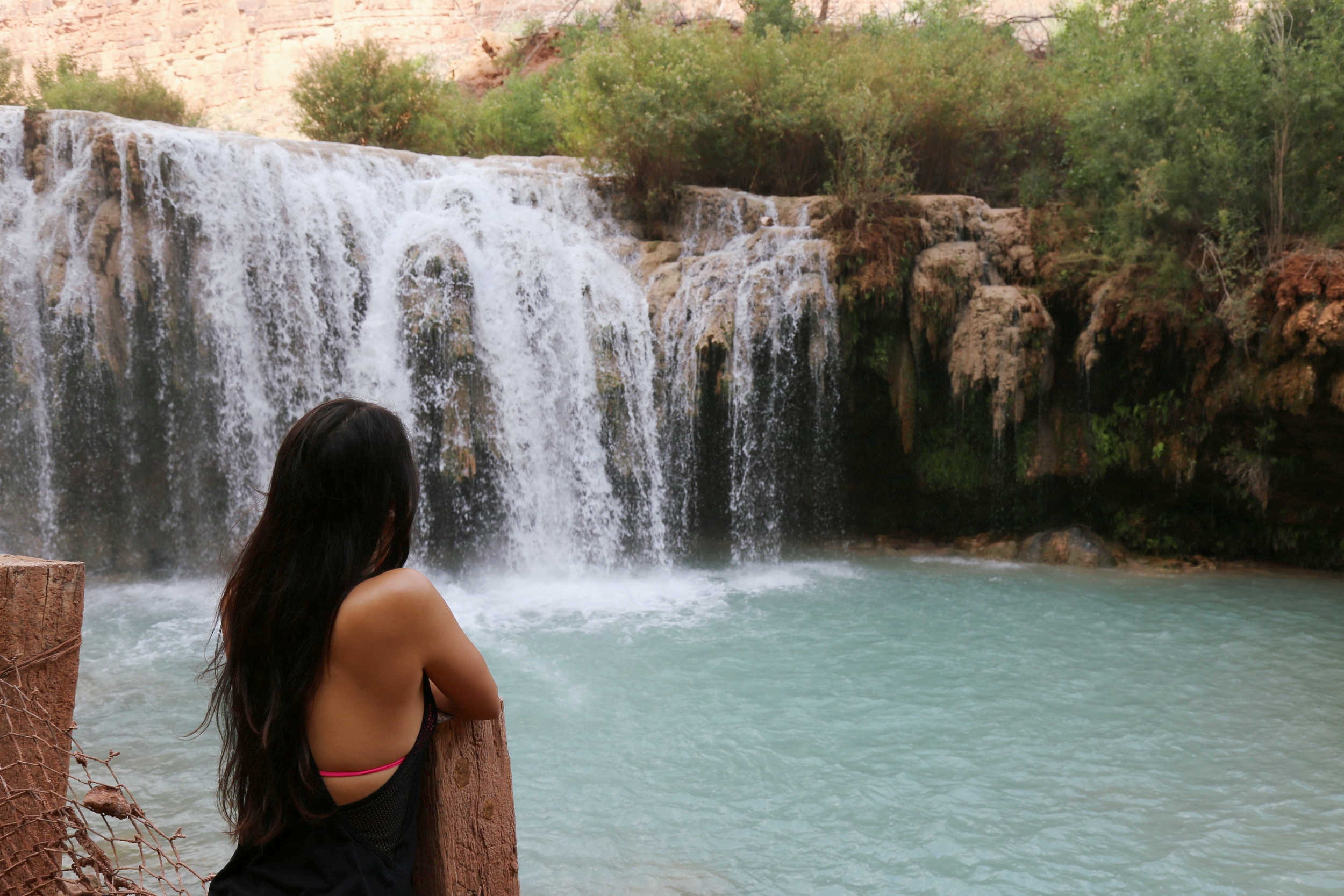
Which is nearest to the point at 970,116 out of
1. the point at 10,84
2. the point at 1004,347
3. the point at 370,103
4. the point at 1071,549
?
the point at 1004,347

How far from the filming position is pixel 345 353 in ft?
33.4

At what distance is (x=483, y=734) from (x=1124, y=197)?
416 inches

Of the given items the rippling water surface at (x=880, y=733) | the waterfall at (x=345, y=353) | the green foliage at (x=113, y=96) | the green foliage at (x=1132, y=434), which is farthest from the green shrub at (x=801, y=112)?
the green foliage at (x=113, y=96)

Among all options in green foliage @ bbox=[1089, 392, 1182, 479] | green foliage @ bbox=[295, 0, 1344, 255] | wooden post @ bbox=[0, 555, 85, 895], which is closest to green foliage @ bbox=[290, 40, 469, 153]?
green foliage @ bbox=[295, 0, 1344, 255]

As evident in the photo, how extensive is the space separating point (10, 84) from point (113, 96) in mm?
1417

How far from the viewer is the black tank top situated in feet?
5.70

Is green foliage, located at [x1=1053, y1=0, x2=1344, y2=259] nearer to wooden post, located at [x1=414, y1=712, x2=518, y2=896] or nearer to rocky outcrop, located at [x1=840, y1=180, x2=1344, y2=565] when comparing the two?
rocky outcrop, located at [x1=840, y1=180, x2=1344, y2=565]

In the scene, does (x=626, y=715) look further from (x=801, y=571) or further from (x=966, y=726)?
(x=801, y=571)

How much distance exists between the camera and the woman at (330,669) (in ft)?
5.73

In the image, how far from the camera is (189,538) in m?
10.3

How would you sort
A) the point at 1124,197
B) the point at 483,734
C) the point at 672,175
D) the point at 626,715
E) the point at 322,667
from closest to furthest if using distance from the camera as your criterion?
the point at 322,667, the point at 483,734, the point at 626,715, the point at 1124,197, the point at 672,175

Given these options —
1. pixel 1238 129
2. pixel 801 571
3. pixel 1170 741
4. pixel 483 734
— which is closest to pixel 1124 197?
pixel 1238 129

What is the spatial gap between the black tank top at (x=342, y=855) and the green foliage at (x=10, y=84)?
1593 cm

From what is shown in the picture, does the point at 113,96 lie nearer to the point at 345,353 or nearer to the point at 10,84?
the point at 10,84
